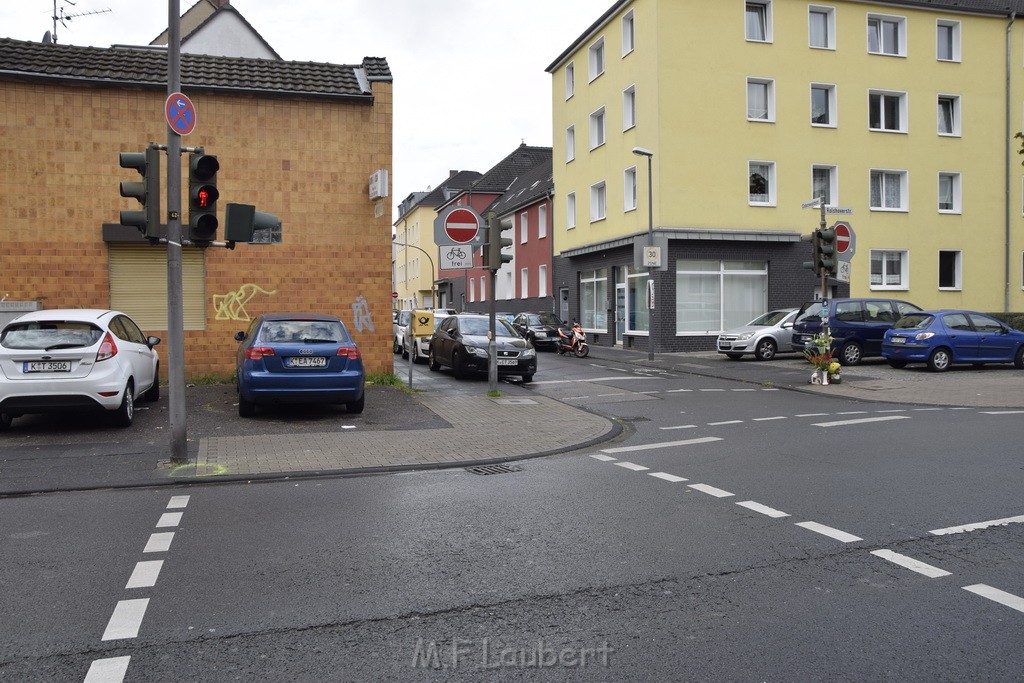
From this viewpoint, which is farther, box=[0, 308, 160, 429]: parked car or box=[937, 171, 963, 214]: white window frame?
box=[937, 171, 963, 214]: white window frame

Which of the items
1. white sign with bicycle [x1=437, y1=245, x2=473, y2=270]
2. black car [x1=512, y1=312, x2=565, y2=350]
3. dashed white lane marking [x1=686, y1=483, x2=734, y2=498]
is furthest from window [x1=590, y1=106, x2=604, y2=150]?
dashed white lane marking [x1=686, y1=483, x2=734, y2=498]

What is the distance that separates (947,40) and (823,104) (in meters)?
6.57

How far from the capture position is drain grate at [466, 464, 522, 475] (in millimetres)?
8914

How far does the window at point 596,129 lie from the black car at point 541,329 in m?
8.24

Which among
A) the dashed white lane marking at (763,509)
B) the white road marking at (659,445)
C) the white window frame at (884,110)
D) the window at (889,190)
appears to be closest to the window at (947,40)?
the white window frame at (884,110)

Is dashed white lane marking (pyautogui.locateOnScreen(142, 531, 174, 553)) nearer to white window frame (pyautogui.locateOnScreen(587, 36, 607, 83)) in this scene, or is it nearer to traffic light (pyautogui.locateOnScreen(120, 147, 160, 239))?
traffic light (pyautogui.locateOnScreen(120, 147, 160, 239))

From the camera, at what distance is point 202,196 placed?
9.09 m

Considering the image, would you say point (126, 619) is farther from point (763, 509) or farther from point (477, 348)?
point (477, 348)

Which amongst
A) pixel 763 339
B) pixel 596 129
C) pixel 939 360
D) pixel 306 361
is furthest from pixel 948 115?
pixel 306 361

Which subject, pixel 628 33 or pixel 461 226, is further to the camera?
pixel 628 33

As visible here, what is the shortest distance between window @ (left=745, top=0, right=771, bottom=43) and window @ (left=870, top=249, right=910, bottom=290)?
9033 millimetres

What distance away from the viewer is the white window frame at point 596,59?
3605 cm

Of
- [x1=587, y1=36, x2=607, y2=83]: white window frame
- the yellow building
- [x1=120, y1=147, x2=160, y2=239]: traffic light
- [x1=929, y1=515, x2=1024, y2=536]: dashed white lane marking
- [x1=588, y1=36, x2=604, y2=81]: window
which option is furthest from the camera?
[x1=588, y1=36, x2=604, y2=81]: window

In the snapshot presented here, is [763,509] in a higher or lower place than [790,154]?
lower
